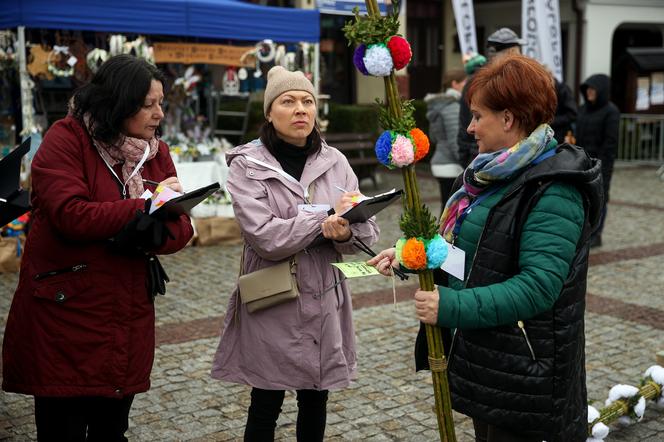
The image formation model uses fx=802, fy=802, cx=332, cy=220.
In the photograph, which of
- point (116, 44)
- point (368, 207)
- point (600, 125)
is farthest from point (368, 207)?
point (116, 44)

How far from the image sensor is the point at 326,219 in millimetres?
2893

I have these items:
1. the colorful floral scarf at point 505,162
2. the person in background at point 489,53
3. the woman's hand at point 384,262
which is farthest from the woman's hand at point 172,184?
the person in background at point 489,53

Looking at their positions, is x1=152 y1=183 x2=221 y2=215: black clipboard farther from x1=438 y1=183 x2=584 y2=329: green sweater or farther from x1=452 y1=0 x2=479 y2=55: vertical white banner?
x1=452 y1=0 x2=479 y2=55: vertical white banner

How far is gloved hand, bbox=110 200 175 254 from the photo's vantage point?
2596mm

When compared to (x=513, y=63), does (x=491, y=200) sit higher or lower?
lower

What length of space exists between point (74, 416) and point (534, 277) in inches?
65.7

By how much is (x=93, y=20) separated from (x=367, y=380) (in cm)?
555

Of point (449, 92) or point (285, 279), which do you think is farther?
point (449, 92)

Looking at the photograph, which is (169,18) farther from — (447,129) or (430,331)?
(430,331)

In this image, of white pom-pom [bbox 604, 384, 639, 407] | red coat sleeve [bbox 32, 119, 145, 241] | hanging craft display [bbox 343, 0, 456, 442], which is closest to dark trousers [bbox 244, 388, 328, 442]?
red coat sleeve [bbox 32, 119, 145, 241]

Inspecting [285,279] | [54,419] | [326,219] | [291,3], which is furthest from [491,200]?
[291,3]

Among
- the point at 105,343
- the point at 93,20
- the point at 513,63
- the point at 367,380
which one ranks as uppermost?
the point at 93,20

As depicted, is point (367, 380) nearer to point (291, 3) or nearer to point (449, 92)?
point (449, 92)

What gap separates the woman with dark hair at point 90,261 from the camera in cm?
266
